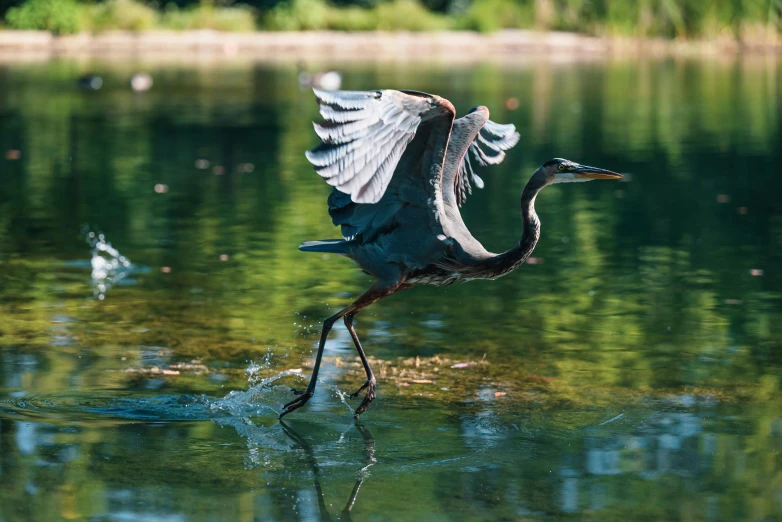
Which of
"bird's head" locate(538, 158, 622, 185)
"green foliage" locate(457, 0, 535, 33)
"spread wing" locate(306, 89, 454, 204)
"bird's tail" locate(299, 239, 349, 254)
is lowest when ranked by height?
"green foliage" locate(457, 0, 535, 33)

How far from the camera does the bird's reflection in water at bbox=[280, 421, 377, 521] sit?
210 inches

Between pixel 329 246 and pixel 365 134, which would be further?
pixel 329 246

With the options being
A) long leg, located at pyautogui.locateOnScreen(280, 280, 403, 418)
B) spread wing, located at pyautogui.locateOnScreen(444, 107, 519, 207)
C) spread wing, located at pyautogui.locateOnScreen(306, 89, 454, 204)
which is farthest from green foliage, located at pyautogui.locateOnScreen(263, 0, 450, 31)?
spread wing, located at pyautogui.locateOnScreen(306, 89, 454, 204)

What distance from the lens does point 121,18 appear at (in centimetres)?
4200

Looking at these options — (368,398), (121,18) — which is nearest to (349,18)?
(121,18)

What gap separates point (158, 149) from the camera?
708 inches

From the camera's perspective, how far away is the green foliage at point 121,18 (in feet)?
137

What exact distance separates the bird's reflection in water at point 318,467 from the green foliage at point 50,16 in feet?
121

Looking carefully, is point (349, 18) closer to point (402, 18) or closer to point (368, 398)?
point (402, 18)

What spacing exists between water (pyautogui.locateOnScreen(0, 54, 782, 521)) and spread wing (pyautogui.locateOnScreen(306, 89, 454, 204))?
1.29 meters

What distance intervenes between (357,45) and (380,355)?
36342mm

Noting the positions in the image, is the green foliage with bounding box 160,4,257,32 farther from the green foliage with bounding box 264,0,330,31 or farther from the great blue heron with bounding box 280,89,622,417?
the great blue heron with bounding box 280,89,622,417

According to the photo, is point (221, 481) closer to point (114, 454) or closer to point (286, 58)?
point (114, 454)

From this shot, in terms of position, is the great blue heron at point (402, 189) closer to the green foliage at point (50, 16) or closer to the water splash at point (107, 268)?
the water splash at point (107, 268)
